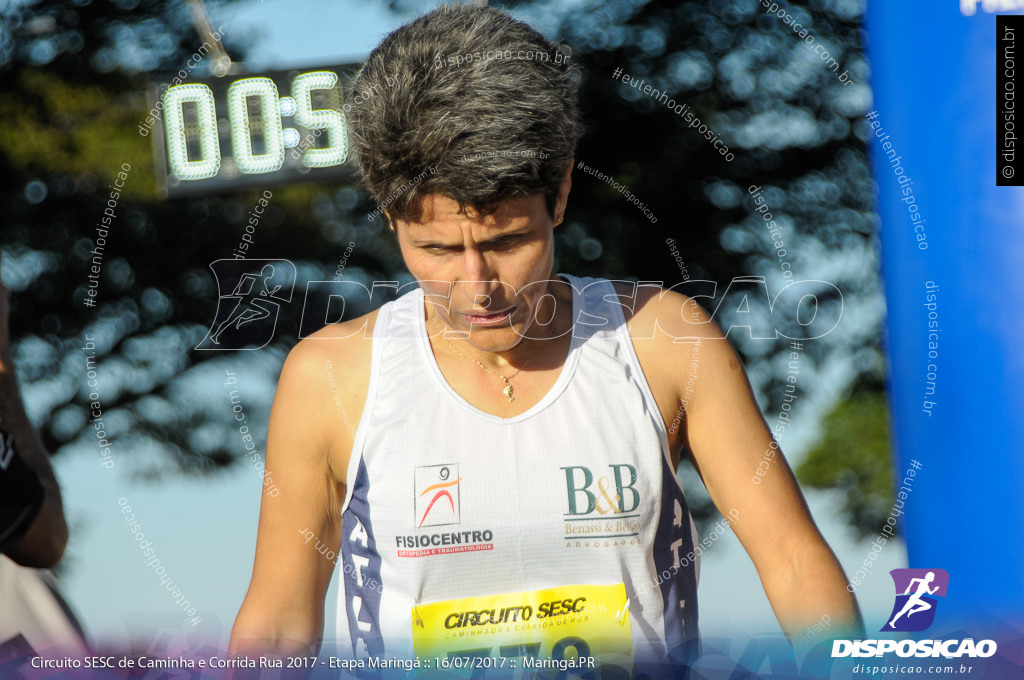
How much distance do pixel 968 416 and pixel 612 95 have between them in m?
1.59

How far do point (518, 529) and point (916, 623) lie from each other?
94cm

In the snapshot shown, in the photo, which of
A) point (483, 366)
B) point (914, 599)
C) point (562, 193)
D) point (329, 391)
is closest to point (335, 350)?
point (329, 391)

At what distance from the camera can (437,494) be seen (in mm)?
1729

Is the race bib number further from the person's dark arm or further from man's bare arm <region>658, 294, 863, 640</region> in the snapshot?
the person's dark arm

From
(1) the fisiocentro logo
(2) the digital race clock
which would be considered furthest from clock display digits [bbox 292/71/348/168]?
(1) the fisiocentro logo

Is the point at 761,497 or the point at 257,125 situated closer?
the point at 761,497

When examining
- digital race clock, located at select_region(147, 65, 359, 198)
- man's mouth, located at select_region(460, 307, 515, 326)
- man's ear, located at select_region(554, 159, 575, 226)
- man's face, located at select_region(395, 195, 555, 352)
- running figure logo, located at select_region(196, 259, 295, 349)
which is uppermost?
digital race clock, located at select_region(147, 65, 359, 198)

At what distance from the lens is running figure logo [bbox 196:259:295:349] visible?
253 cm

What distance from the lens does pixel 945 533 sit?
2234 millimetres

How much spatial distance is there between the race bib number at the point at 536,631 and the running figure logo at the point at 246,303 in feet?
3.75

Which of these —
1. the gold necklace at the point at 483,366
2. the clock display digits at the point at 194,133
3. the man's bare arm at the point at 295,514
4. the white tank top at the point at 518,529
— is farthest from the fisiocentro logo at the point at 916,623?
the clock display digits at the point at 194,133

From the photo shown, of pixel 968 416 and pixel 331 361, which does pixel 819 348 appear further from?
pixel 331 361

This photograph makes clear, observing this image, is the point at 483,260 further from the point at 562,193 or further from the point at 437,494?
the point at 437,494

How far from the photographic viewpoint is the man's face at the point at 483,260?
159 cm
